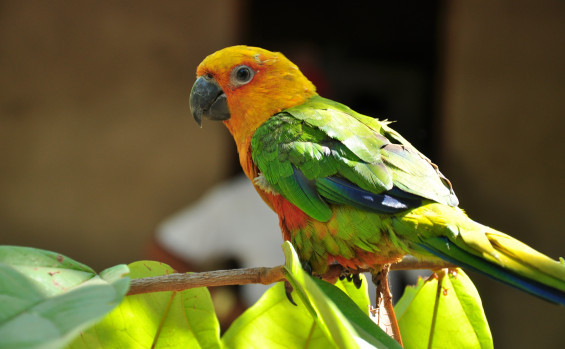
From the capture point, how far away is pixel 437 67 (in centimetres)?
364

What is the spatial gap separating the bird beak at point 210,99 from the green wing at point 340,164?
0.73 feet

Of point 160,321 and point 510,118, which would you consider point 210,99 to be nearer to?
point 160,321

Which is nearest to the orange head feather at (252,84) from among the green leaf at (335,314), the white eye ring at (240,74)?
the white eye ring at (240,74)

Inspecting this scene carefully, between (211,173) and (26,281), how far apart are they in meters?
2.93

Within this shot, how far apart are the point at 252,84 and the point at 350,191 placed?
443 millimetres

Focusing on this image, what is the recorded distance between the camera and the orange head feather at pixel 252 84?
127cm

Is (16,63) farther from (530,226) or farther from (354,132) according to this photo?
(530,226)

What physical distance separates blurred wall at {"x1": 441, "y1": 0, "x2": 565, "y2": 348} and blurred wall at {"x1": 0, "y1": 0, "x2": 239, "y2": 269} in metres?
1.48

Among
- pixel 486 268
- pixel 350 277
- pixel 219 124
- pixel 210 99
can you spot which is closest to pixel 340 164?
pixel 350 277

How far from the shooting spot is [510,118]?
3.66m

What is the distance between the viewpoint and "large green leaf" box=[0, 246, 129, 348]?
448 millimetres

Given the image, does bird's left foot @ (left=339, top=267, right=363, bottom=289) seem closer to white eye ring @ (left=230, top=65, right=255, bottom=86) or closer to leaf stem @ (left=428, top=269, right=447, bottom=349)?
leaf stem @ (left=428, top=269, right=447, bottom=349)

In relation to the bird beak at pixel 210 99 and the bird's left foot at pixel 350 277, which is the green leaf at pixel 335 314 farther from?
the bird beak at pixel 210 99

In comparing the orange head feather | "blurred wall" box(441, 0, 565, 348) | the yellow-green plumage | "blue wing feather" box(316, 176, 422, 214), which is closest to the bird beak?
the orange head feather
